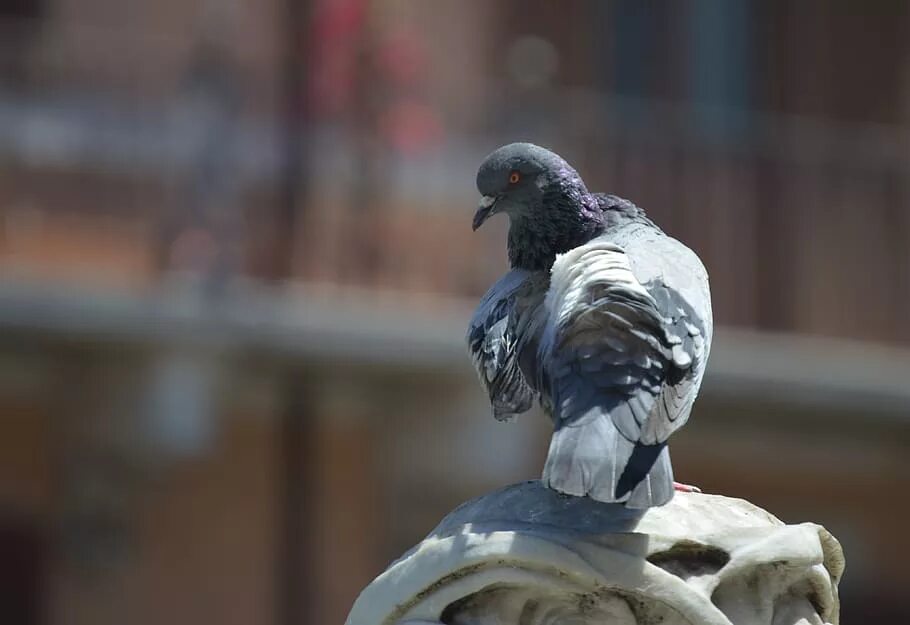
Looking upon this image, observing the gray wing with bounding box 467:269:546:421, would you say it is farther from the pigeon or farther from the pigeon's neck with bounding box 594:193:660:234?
the pigeon's neck with bounding box 594:193:660:234

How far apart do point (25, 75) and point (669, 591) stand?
7.30 m

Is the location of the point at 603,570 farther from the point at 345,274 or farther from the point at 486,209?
the point at 345,274

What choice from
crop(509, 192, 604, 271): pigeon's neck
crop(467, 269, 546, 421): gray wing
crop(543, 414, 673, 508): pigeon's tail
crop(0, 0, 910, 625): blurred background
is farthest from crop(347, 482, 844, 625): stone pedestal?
crop(0, 0, 910, 625): blurred background

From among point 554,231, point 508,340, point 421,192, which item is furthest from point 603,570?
Answer: point 421,192

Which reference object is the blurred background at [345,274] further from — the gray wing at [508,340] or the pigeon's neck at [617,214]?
the gray wing at [508,340]

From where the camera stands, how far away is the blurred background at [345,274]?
9.67 metres

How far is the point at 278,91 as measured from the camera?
10.2 meters

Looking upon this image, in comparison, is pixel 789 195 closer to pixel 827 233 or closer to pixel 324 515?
pixel 827 233

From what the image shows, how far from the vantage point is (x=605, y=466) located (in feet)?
9.48

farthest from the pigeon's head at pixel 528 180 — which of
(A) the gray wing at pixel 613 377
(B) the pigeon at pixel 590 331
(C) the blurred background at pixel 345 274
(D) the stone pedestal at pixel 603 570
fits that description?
(C) the blurred background at pixel 345 274

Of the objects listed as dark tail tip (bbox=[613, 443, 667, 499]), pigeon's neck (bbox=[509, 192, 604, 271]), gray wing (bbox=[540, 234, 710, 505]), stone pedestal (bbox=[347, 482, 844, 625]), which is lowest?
stone pedestal (bbox=[347, 482, 844, 625])

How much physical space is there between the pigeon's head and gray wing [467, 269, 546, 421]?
0.12 metres

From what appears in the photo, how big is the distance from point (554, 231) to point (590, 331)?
23.3 inches

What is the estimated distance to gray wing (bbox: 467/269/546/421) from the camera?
340 centimetres
